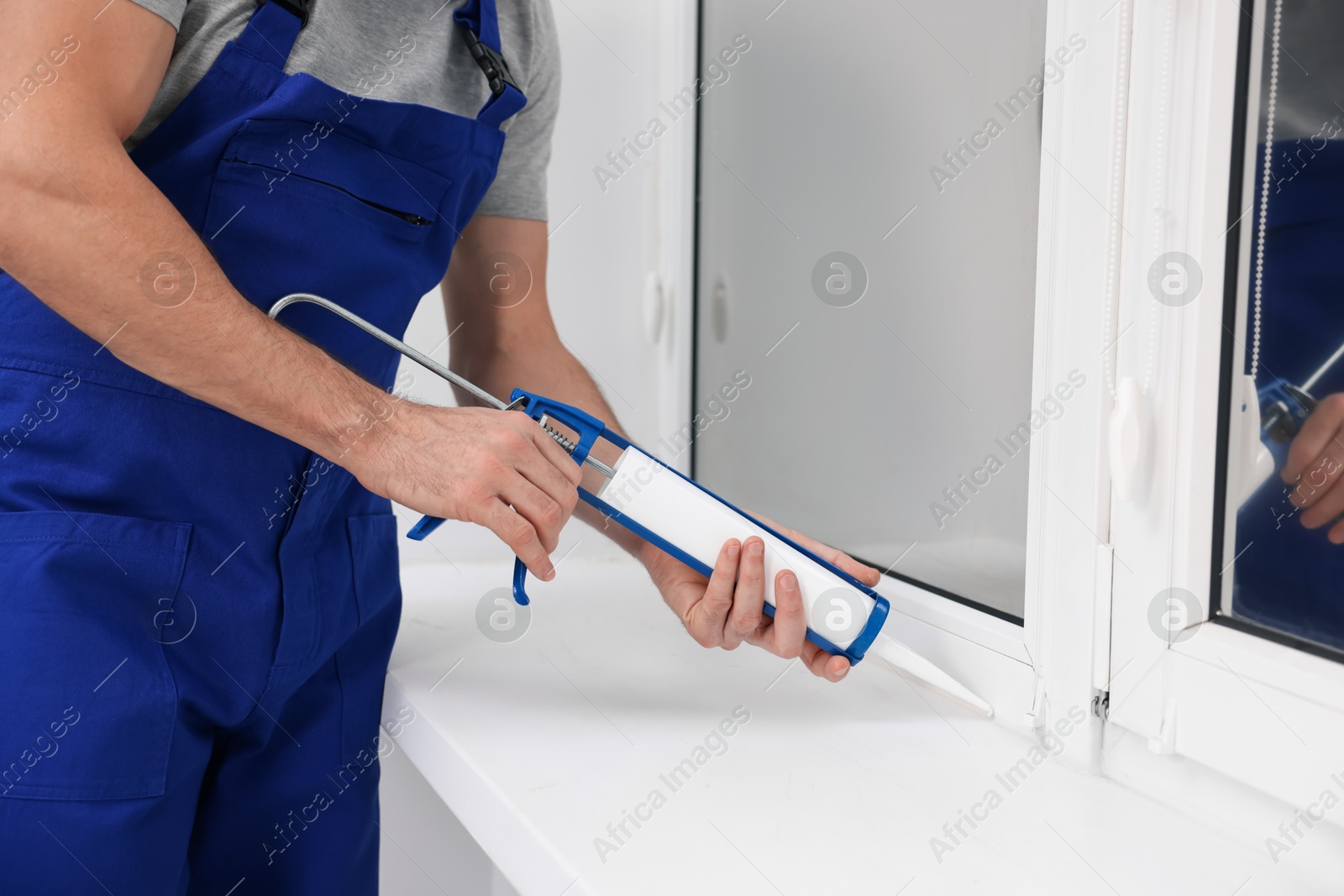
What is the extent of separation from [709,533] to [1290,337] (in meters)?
0.39

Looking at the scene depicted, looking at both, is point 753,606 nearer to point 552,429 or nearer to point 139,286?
point 552,429

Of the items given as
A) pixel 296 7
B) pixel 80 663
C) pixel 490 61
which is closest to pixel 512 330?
pixel 490 61

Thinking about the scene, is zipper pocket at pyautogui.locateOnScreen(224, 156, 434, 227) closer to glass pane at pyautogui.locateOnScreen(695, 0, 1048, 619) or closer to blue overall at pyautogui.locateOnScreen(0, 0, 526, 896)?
blue overall at pyautogui.locateOnScreen(0, 0, 526, 896)

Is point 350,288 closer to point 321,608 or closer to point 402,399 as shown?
point 402,399

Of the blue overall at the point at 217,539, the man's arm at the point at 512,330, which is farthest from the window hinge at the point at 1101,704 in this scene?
the blue overall at the point at 217,539

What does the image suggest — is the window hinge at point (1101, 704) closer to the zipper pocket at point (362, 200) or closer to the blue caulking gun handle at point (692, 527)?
the blue caulking gun handle at point (692, 527)

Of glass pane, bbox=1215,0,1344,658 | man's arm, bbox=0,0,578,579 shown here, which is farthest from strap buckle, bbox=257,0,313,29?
glass pane, bbox=1215,0,1344,658

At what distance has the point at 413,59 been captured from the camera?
2.58ft

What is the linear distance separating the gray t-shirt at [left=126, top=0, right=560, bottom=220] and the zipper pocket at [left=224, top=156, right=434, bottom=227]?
7 centimetres

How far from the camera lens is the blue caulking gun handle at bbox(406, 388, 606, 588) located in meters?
0.68

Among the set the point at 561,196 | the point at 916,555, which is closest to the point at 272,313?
the point at 916,555

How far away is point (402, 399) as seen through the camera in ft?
2.19

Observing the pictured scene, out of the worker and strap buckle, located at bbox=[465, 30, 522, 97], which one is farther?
strap buckle, located at bbox=[465, 30, 522, 97]

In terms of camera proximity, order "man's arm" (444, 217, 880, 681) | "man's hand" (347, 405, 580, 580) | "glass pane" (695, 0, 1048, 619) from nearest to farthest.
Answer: "man's hand" (347, 405, 580, 580) → "glass pane" (695, 0, 1048, 619) → "man's arm" (444, 217, 880, 681)
